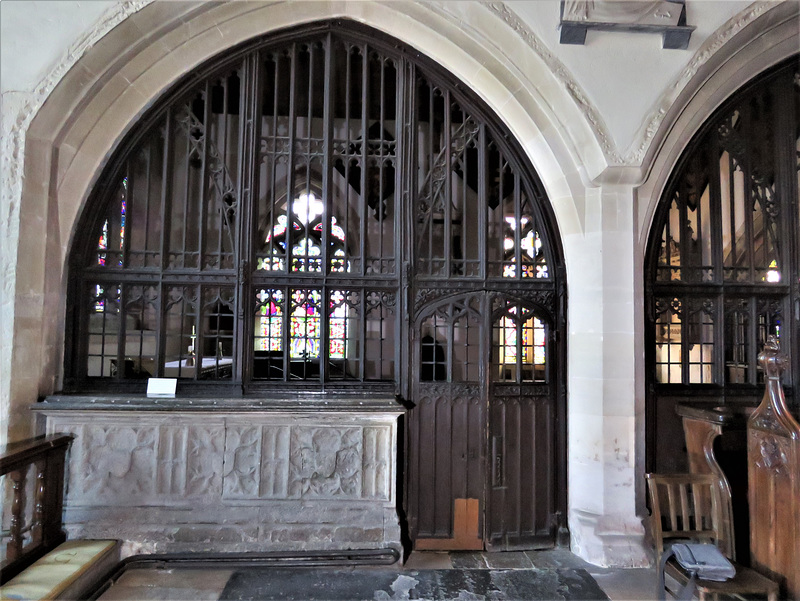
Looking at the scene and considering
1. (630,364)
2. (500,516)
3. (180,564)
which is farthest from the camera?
(500,516)

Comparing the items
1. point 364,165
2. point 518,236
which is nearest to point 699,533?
point 518,236

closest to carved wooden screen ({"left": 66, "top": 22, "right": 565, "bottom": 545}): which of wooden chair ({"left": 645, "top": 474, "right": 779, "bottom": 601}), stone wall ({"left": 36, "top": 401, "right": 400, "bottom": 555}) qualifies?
stone wall ({"left": 36, "top": 401, "right": 400, "bottom": 555})

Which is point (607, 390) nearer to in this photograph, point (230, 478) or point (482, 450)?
point (482, 450)

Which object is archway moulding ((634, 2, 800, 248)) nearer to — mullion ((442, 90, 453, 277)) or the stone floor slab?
mullion ((442, 90, 453, 277))

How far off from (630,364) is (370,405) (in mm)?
2342

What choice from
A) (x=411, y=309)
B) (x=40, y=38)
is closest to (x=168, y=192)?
(x=40, y=38)

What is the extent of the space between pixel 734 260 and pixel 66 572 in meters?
6.44

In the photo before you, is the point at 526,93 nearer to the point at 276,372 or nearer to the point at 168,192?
the point at 168,192

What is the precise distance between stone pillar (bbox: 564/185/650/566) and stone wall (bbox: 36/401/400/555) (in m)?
1.74

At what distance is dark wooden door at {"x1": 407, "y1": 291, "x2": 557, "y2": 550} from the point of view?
4.66 meters

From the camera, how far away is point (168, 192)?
484cm

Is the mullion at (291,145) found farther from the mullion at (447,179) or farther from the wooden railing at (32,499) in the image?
the wooden railing at (32,499)

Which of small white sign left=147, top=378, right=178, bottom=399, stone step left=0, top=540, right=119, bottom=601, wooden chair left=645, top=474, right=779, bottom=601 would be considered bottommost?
stone step left=0, top=540, right=119, bottom=601

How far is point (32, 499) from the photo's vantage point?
3.93 m
